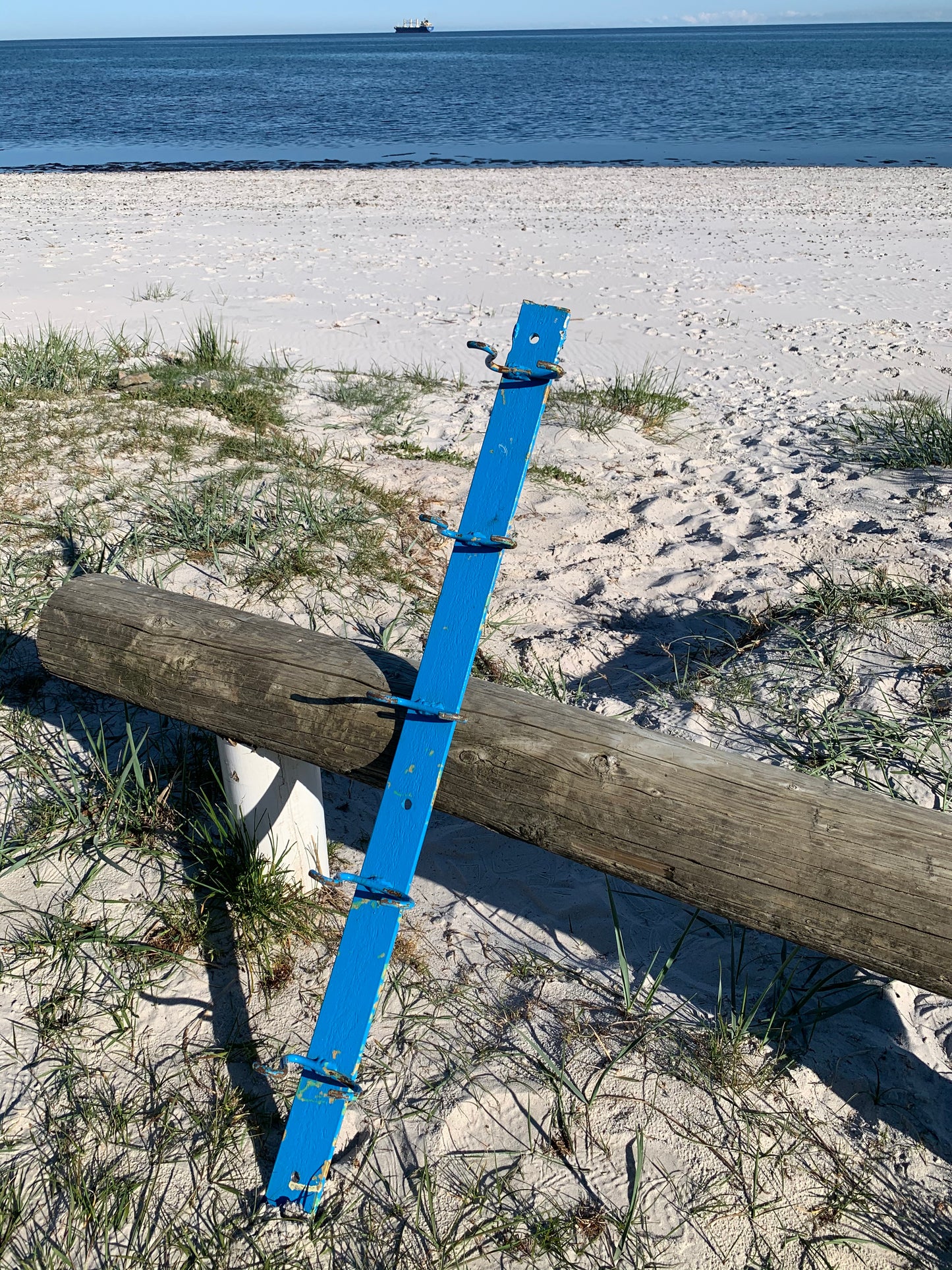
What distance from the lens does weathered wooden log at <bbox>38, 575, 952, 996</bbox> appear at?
1.54m

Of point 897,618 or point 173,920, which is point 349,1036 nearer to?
point 173,920

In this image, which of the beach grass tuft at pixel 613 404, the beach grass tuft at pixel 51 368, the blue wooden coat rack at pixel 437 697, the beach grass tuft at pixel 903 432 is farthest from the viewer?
the beach grass tuft at pixel 613 404

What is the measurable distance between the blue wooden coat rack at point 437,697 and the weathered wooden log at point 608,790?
10 cm

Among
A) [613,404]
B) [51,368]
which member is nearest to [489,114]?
[613,404]

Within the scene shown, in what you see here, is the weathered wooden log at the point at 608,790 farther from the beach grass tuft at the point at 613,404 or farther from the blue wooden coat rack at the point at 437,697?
the beach grass tuft at the point at 613,404

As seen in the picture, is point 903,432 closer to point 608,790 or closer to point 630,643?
point 630,643

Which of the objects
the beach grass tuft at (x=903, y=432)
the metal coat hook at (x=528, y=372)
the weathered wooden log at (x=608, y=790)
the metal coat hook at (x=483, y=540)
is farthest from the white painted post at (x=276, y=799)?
the beach grass tuft at (x=903, y=432)

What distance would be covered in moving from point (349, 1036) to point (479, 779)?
529mm

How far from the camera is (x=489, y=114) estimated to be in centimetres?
2842

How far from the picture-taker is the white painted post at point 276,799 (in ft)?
6.88

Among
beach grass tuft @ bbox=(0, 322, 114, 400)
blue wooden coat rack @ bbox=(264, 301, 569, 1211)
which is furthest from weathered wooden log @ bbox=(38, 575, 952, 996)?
beach grass tuft @ bbox=(0, 322, 114, 400)

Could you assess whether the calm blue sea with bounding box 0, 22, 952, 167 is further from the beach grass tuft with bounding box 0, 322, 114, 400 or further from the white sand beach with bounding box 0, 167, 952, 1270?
the beach grass tuft with bounding box 0, 322, 114, 400

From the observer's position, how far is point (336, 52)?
83.1m

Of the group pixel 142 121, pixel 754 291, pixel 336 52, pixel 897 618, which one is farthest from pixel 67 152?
pixel 336 52
